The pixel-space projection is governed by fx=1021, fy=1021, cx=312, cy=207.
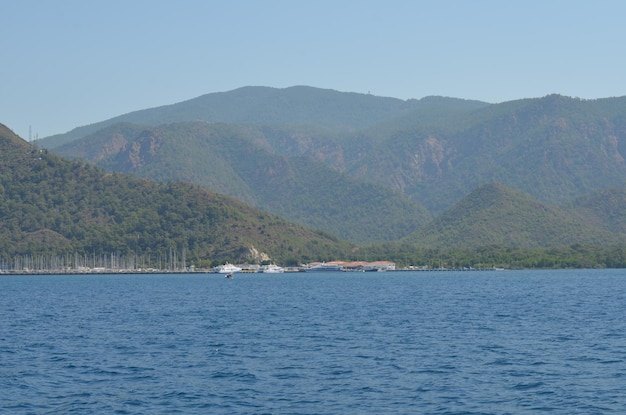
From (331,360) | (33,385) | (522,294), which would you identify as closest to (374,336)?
(331,360)

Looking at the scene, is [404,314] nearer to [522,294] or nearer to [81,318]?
A: [81,318]

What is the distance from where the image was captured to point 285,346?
8675cm

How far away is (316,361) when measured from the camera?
76938 mm

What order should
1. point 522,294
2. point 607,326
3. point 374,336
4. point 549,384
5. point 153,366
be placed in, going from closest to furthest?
point 549,384, point 153,366, point 374,336, point 607,326, point 522,294

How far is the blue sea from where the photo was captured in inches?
2397

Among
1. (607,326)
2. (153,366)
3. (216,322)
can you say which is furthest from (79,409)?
(607,326)

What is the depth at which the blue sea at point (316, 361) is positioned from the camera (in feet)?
200

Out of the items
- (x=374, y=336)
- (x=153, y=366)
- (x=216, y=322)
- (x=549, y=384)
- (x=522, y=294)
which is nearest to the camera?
(x=549, y=384)

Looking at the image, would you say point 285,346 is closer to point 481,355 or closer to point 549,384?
point 481,355

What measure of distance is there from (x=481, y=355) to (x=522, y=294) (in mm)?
98749

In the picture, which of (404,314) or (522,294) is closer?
(404,314)

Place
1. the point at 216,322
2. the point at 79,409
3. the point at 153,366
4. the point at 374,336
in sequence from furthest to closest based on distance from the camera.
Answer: the point at 216,322 → the point at 374,336 → the point at 153,366 → the point at 79,409

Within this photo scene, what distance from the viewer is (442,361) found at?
76.5m

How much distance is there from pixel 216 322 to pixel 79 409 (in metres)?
53.5
